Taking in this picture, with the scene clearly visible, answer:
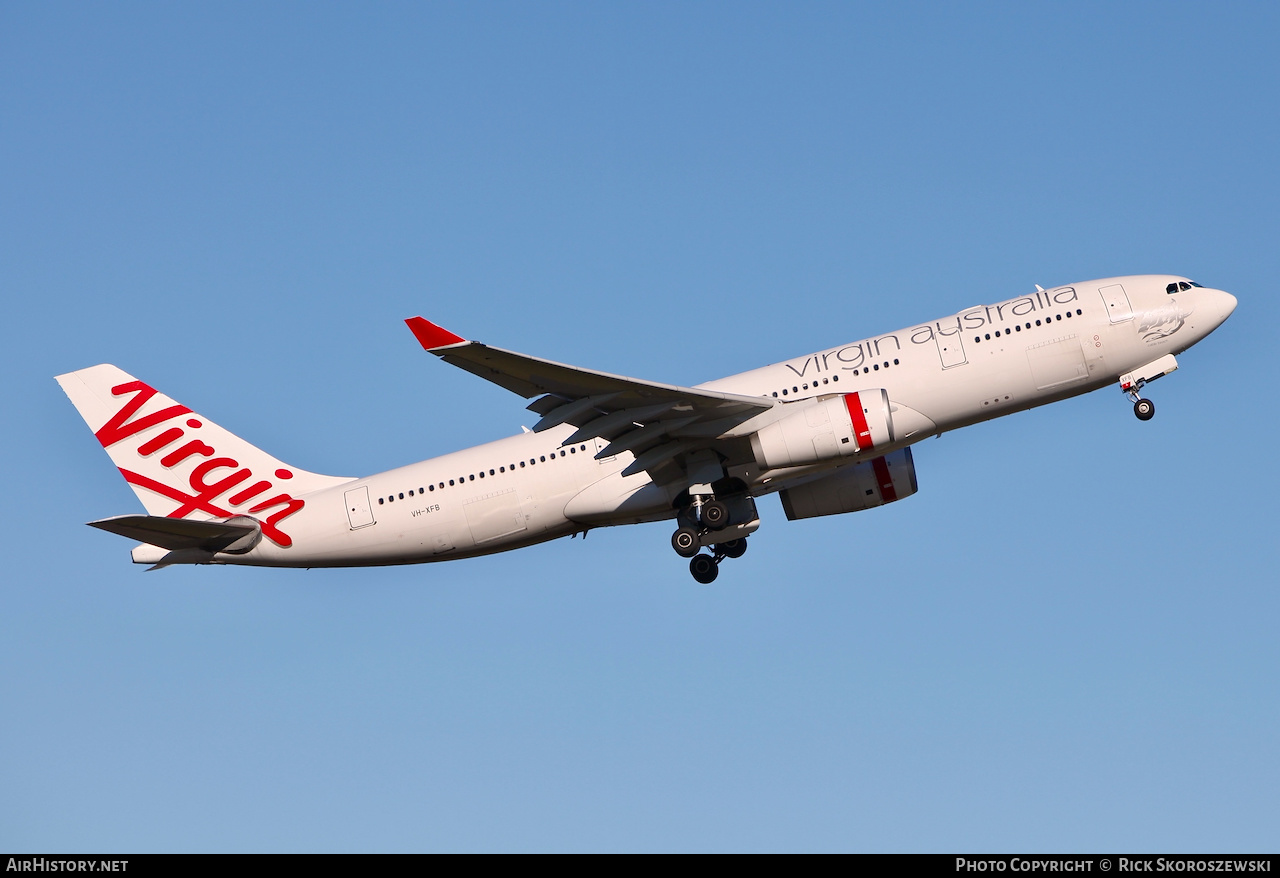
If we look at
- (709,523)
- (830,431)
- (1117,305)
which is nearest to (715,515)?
(709,523)

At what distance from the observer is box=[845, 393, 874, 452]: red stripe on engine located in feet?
95.9

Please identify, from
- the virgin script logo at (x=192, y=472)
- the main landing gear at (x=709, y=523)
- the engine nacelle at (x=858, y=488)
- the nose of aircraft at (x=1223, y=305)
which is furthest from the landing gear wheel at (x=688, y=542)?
the nose of aircraft at (x=1223, y=305)

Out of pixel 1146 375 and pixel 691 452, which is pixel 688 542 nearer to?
pixel 691 452

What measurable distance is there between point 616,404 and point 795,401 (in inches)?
182

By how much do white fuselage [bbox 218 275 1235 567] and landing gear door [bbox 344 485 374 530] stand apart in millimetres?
36

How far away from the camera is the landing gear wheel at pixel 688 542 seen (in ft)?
104

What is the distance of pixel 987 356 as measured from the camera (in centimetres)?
3038

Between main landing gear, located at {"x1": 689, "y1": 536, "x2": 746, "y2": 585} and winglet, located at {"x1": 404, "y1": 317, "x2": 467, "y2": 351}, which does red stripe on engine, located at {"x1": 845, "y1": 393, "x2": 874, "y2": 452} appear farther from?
winglet, located at {"x1": 404, "y1": 317, "x2": 467, "y2": 351}

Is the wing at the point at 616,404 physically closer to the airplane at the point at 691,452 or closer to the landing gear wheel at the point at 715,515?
the airplane at the point at 691,452

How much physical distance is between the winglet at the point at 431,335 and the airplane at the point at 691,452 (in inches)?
55.6

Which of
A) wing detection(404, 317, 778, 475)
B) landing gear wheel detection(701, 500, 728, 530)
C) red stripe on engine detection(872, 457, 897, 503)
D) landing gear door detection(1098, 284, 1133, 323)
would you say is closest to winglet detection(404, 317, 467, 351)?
wing detection(404, 317, 778, 475)

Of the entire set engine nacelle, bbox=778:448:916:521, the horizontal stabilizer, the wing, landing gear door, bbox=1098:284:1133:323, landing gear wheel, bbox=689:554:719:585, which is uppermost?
landing gear door, bbox=1098:284:1133:323

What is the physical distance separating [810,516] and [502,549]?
27.1 ft
